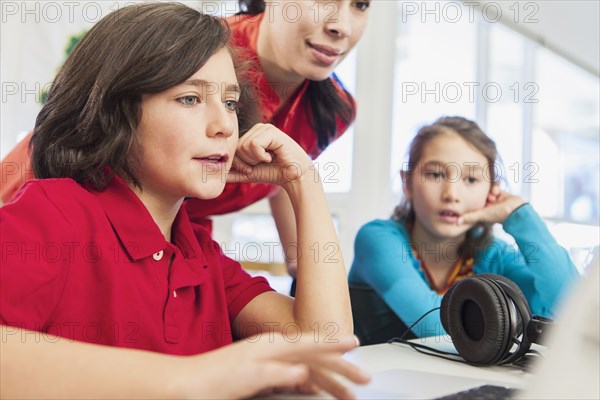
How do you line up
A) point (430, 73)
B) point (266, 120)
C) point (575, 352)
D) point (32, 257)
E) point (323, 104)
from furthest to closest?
point (430, 73), point (323, 104), point (266, 120), point (32, 257), point (575, 352)

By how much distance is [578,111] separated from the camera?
126 inches

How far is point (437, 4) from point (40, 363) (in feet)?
8.25

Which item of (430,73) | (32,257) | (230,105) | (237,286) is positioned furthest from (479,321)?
(430,73)

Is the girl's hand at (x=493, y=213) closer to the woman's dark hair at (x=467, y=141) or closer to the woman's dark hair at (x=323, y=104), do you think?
the woman's dark hair at (x=467, y=141)

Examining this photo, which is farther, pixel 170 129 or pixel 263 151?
pixel 263 151

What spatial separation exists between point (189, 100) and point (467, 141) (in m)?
0.97

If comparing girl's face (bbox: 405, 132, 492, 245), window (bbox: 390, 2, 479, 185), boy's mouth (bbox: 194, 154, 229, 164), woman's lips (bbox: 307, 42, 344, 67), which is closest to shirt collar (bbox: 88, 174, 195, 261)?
boy's mouth (bbox: 194, 154, 229, 164)

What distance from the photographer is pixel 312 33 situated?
4.61 feet

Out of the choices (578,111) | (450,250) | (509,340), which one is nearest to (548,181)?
(578,111)

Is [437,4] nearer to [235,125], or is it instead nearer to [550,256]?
[550,256]

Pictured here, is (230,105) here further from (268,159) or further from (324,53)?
(324,53)

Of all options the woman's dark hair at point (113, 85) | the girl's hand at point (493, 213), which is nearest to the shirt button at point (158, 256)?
the woman's dark hair at point (113, 85)

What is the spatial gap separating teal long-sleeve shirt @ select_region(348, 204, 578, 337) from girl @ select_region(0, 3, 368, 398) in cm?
41

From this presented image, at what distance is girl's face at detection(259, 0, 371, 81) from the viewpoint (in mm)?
1394
